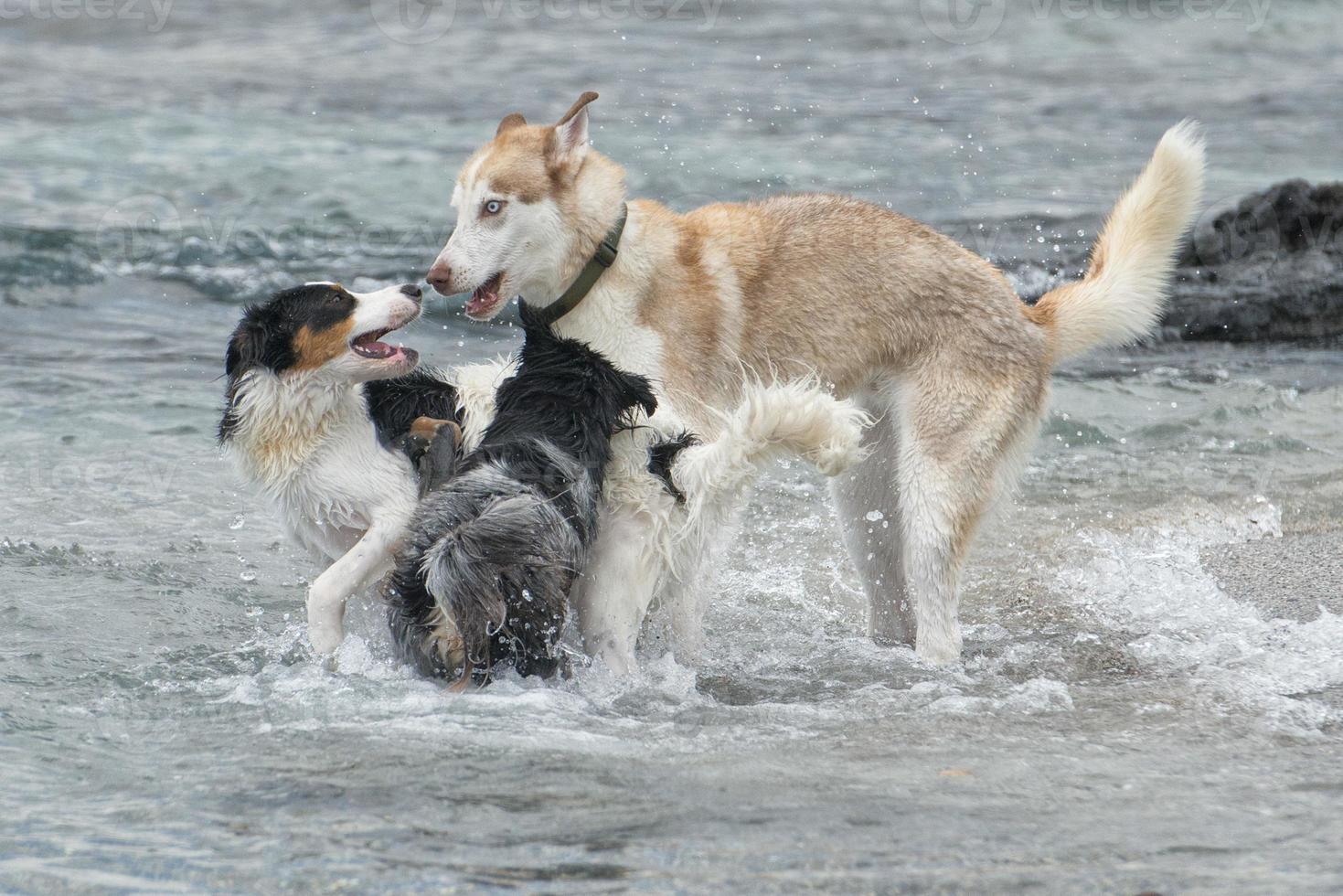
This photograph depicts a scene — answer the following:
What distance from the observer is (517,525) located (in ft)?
14.6

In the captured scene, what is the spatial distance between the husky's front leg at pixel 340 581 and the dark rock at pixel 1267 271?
7.57m

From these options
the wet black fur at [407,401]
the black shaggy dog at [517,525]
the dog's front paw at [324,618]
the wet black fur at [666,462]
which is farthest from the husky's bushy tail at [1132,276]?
the dog's front paw at [324,618]

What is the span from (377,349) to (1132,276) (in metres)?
2.91

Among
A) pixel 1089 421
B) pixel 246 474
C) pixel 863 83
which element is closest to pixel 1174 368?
pixel 1089 421

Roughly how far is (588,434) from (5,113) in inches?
568

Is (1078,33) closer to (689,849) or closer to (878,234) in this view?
(878,234)

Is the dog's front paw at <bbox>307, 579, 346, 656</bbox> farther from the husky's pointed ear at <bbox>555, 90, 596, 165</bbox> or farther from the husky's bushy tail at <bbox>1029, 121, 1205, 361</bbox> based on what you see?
the husky's bushy tail at <bbox>1029, 121, 1205, 361</bbox>

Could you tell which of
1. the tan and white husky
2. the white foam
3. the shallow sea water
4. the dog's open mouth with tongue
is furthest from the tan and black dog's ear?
the white foam

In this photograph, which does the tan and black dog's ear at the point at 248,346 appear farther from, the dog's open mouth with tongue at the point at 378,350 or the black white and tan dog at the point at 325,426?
the dog's open mouth with tongue at the point at 378,350

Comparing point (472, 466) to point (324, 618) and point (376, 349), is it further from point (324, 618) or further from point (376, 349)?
point (324, 618)

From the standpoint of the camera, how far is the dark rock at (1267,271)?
10.8m

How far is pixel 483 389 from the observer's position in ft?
17.1

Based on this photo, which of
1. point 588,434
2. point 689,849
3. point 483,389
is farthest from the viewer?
point 483,389

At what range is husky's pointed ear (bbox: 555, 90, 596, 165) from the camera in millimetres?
5352
